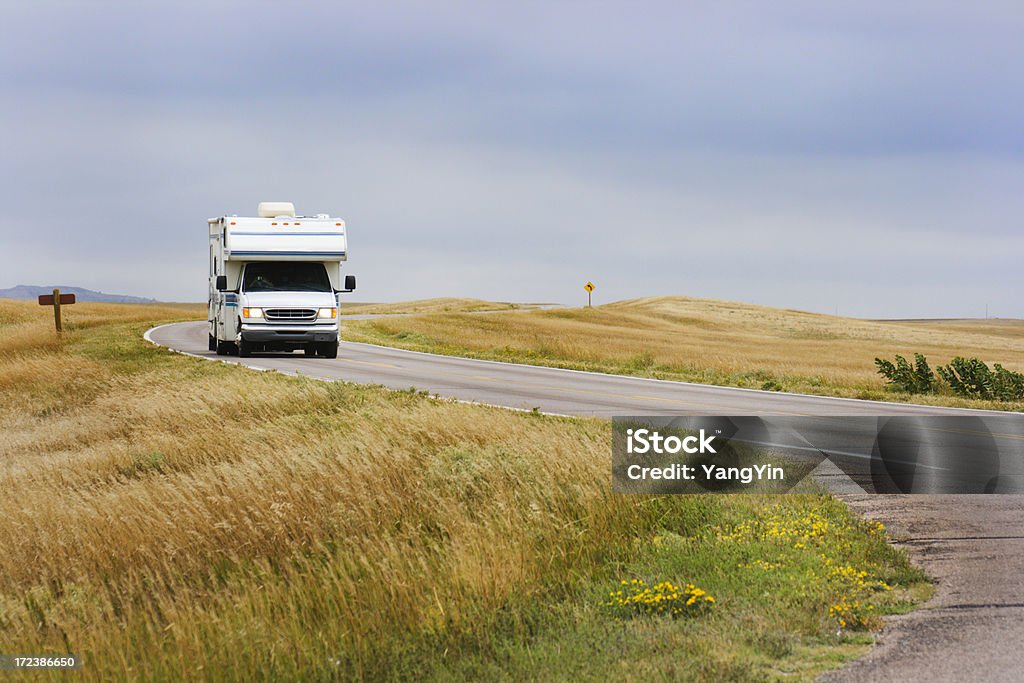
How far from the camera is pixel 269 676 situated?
20.4 feet

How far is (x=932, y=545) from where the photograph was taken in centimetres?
784

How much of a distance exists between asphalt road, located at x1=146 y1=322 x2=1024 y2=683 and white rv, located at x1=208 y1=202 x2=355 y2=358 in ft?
22.6

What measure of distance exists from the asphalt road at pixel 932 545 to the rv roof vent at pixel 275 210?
8842 millimetres

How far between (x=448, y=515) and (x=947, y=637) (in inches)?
178

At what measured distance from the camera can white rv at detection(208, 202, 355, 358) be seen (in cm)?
2605

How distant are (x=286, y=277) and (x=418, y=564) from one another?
1989 centimetres

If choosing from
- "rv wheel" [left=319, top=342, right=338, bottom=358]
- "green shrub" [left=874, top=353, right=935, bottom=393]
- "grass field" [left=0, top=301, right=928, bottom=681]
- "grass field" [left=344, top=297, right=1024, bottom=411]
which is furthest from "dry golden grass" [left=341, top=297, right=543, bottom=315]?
"grass field" [left=0, top=301, right=928, bottom=681]

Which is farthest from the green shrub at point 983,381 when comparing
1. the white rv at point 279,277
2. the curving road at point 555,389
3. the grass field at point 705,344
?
the white rv at point 279,277

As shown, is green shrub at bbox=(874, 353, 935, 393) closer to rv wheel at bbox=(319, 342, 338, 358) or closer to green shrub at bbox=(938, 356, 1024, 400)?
green shrub at bbox=(938, 356, 1024, 400)

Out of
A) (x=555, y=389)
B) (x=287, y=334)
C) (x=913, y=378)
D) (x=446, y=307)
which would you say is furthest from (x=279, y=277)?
(x=446, y=307)

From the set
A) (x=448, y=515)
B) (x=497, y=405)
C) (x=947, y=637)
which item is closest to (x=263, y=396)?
(x=497, y=405)

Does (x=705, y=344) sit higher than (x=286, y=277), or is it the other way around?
(x=286, y=277)

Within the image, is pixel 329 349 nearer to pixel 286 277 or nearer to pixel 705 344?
pixel 286 277

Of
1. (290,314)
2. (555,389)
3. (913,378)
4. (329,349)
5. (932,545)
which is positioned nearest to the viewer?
(932,545)
